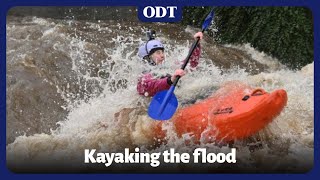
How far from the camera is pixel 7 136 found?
173cm

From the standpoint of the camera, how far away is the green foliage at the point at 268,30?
2.01m

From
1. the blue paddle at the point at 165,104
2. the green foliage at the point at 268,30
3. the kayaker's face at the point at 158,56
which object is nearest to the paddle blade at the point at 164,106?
the blue paddle at the point at 165,104

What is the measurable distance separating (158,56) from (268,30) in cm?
72

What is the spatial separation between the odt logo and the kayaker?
0.28m

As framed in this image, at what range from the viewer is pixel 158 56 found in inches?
83.6

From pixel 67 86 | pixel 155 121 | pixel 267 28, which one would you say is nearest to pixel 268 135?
pixel 155 121

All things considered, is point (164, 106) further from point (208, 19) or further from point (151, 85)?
point (208, 19)

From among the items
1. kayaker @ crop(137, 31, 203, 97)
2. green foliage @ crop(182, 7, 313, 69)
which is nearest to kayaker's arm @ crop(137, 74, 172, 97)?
kayaker @ crop(137, 31, 203, 97)

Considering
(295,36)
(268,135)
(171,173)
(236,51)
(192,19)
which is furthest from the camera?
(236,51)

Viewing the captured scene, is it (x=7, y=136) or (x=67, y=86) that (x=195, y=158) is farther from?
Result: (x=67, y=86)

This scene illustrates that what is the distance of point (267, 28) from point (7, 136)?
1373mm

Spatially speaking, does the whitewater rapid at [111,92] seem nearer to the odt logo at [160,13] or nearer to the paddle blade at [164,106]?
the paddle blade at [164,106]

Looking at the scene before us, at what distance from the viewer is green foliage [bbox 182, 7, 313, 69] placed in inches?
79.3

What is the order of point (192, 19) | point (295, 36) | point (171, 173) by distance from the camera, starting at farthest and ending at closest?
point (295, 36)
point (192, 19)
point (171, 173)
